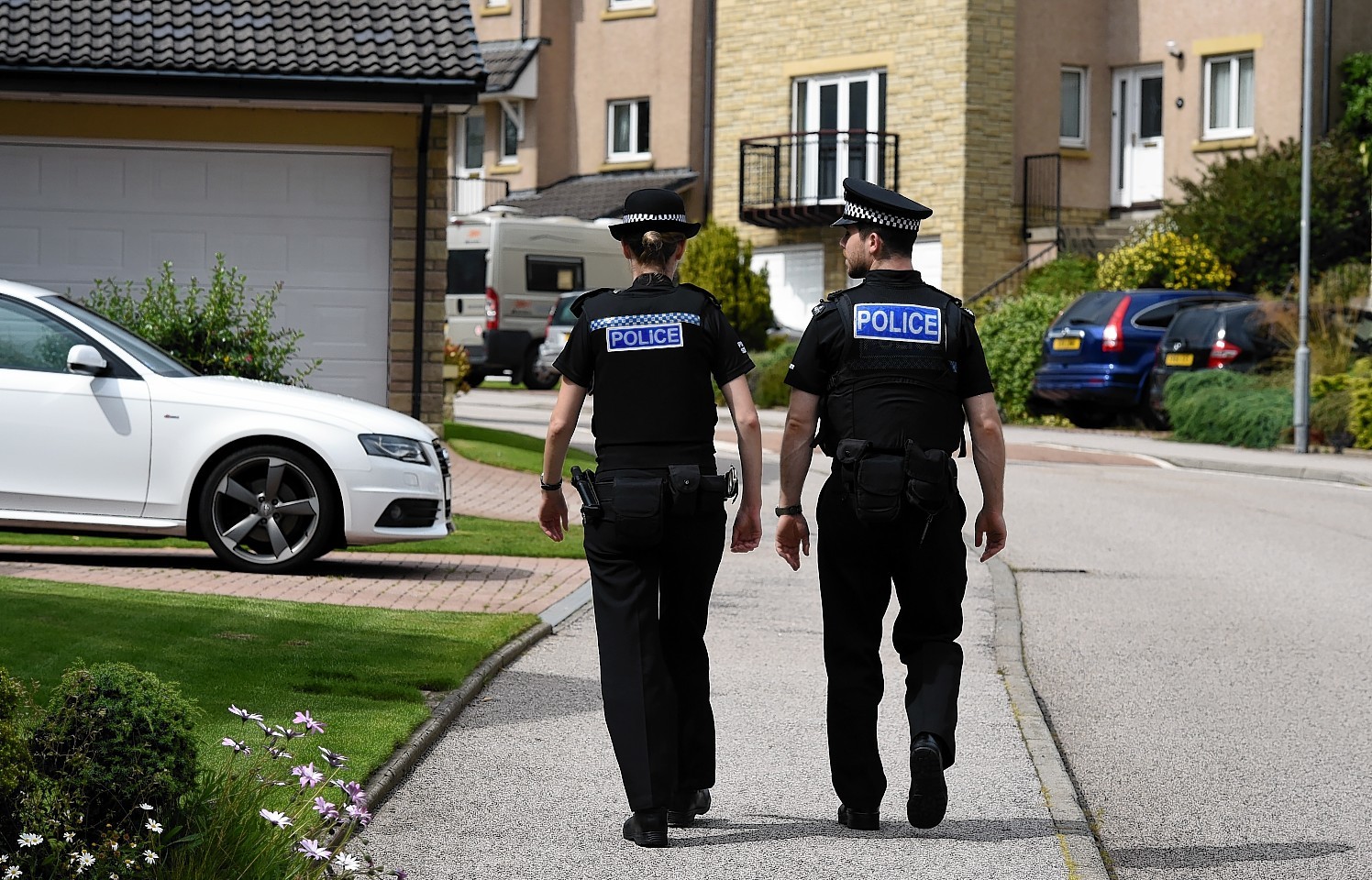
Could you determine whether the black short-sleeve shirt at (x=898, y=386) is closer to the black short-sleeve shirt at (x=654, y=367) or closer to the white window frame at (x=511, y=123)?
the black short-sleeve shirt at (x=654, y=367)

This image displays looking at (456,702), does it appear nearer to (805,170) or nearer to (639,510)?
(639,510)

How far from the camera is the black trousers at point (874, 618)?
19.4 ft

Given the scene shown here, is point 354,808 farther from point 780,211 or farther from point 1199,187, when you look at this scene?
point 780,211

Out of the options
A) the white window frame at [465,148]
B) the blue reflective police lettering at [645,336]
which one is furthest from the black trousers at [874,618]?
the white window frame at [465,148]

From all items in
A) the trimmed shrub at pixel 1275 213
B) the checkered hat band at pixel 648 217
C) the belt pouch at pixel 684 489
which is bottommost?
the belt pouch at pixel 684 489

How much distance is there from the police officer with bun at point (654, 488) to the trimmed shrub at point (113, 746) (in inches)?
62.4

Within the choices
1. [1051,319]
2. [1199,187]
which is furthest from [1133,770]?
[1199,187]

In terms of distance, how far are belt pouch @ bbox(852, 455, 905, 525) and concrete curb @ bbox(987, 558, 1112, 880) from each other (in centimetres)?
107

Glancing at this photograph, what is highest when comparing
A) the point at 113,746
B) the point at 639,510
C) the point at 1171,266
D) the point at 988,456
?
the point at 1171,266

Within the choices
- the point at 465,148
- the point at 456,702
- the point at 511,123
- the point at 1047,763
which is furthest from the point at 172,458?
the point at 465,148

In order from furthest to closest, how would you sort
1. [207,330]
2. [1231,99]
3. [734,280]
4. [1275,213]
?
[1231,99] → [734,280] → [1275,213] → [207,330]

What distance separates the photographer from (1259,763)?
7207 mm

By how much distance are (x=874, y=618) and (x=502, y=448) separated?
47.7ft

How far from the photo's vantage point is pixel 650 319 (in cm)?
584
